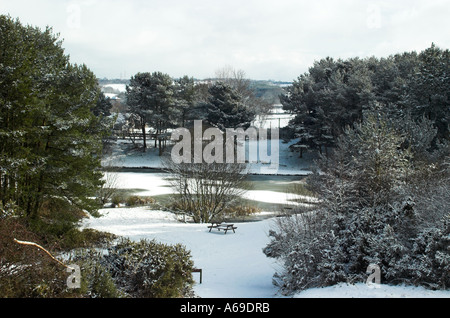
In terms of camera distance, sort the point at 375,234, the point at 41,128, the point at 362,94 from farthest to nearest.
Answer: the point at 362,94 < the point at 41,128 < the point at 375,234

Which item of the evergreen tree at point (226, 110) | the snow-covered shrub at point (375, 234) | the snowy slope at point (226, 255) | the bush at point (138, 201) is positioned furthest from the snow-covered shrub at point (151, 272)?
the evergreen tree at point (226, 110)

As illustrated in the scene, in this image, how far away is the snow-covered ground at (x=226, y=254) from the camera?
9.28 metres

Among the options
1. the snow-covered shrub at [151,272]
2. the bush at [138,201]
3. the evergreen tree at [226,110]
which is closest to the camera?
the snow-covered shrub at [151,272]

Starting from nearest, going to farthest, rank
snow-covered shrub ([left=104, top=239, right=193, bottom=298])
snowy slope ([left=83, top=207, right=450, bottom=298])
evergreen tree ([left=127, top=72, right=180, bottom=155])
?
snow-covered shrub ([left=104, top=239, right=193, bottom=298]) < snowy slope ([left=83, top=207, right=450, bottom=298]) < evergreen tree ([left=127, top=72, right=180, bottom=155])

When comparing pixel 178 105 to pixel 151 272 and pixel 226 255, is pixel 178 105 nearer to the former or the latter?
pixel 226 255

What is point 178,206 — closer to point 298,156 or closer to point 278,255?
point 278,255

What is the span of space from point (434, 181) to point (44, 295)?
12.6m

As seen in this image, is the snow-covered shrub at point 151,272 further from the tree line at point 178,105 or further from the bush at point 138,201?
the tree line at point 178,105

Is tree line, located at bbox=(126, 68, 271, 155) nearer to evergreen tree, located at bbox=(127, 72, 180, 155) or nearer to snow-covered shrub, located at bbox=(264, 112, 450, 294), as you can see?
evergreen tree, located at bbox=(127, 72, 180, 155)

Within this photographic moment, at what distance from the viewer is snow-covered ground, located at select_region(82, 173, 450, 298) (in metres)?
9.28

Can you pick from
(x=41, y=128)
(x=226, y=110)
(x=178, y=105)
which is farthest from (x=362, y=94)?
(x=41, y=128)

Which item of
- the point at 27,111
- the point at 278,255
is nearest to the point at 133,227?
the point at 27,111

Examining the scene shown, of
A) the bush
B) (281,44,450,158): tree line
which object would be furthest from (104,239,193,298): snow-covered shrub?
(281,44,450,158): tree line

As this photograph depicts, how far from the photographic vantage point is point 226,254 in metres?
18.2
